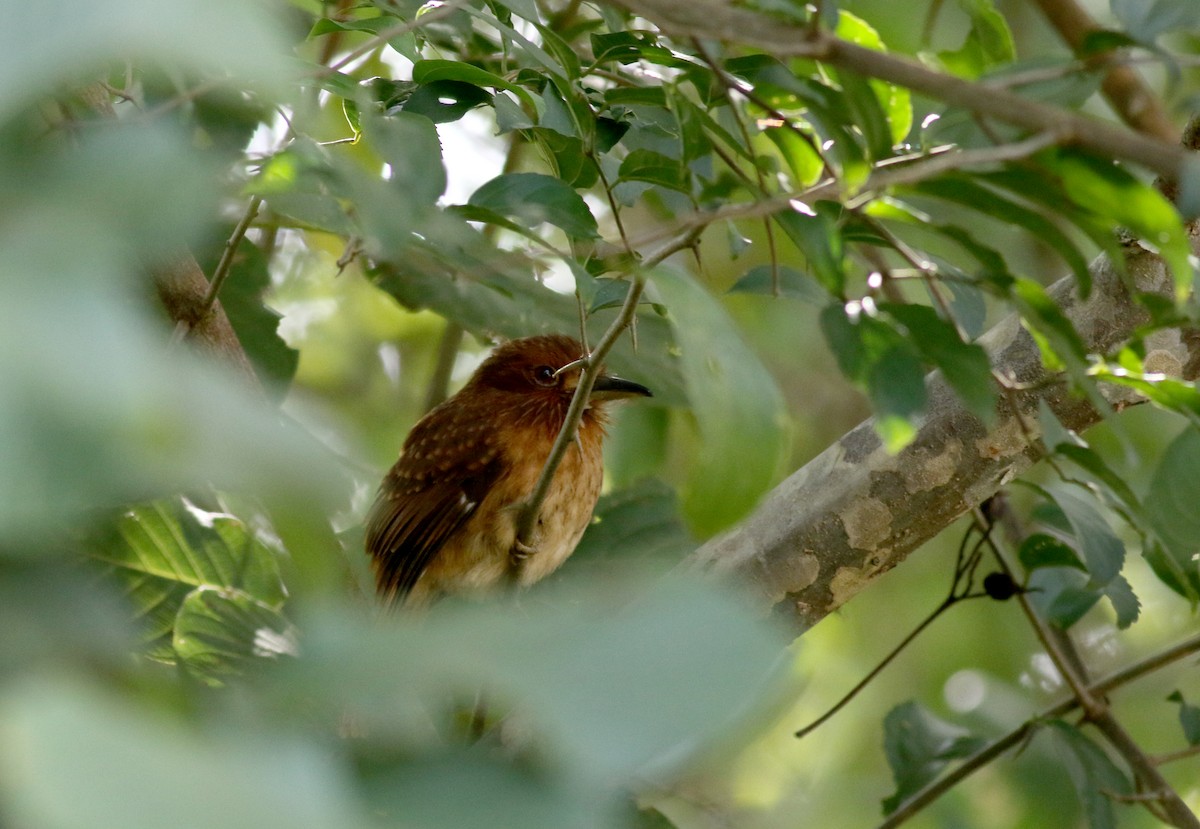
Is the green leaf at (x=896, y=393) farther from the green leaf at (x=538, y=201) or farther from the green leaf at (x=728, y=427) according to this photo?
the green leaf at (x=538, y=201)

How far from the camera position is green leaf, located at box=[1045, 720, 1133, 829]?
2551 mm

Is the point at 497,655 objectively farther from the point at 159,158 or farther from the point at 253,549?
the point at 253,549

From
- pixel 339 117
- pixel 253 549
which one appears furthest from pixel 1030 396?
pixel 339 117

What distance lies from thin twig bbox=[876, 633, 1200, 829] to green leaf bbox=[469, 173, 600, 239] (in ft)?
5.35

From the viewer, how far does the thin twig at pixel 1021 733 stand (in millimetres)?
2754

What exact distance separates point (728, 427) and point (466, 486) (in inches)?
118

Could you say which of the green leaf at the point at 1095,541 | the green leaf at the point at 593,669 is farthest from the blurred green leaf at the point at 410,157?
the green leaf at the point at 1095,541

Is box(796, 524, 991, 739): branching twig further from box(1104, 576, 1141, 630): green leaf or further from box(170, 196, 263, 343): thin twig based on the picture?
box(170, 196, 263, 343): thin twig

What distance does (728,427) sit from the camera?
1115mm

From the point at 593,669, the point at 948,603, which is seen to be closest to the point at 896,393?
the point at 593,669

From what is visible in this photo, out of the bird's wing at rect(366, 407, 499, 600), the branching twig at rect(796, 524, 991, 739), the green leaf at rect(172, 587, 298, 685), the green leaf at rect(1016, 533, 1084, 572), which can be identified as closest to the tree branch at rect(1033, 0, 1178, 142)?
the branching twig at rect(796, 524, 991, 739)

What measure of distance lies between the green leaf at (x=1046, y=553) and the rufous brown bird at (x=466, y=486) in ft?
4.80

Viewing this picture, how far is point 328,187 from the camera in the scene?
1.37 metres

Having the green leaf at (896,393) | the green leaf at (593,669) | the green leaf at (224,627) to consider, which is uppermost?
the green leaf at (593,669)
